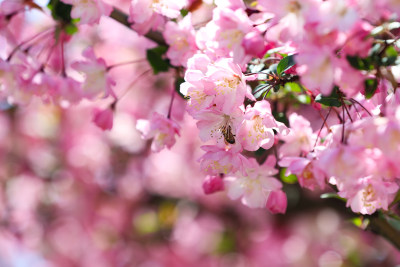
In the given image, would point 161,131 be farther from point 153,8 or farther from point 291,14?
point 291,14

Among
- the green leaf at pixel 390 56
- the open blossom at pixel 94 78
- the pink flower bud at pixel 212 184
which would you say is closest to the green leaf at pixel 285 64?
the green leaf at pixel 390 56

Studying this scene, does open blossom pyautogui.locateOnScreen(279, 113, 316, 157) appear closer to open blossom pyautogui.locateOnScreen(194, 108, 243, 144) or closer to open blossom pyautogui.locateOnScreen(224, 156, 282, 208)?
open blossom pyautogui.locateOnScreen(224, 156, 282, 208)

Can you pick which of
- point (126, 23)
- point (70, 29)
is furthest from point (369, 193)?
point (70, 29)

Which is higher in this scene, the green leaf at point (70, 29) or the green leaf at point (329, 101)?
the green leaf at point (329, 101)

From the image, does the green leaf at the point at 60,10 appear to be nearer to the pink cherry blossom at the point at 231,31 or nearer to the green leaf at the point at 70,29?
the green leaf at the point at 70,29

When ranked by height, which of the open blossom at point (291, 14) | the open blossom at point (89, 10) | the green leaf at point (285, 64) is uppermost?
the open blossom at point (291, 14)

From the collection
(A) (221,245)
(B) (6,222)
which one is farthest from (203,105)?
(B) (6,222)
